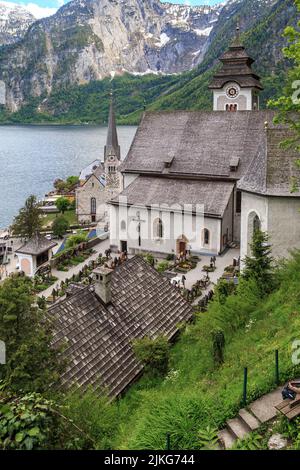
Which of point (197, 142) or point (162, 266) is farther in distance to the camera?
point (197, 142)

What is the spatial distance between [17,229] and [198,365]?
3894 centimetres

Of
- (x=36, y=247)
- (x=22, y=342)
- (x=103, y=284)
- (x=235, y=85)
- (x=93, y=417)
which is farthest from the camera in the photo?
(x=235, y=85)

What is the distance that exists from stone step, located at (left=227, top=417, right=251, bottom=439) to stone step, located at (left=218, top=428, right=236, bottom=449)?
0.32 feet

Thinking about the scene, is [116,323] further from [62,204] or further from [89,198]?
[62,204]

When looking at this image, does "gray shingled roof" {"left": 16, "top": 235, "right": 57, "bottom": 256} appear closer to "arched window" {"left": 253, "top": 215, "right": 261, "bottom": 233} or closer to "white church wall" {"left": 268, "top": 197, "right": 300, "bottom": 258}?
"arched window" {"left": 253, "top": 215, "right": 261, "bottom": 233}

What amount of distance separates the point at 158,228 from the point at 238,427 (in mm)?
28814

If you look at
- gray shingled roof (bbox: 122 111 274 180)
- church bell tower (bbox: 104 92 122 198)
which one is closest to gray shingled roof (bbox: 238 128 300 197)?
gray shingled roof (bbox: 122 111 274 180)

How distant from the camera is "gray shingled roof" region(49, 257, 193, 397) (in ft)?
53.4

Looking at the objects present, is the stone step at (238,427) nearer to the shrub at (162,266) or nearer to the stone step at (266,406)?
the stone step at (266,406)

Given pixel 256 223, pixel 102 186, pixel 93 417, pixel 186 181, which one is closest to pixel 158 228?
pixel 186 181

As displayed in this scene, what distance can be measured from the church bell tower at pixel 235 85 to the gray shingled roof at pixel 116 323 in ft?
106

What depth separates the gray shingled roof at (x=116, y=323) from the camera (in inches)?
640

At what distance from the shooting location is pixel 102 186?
204ft
